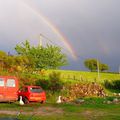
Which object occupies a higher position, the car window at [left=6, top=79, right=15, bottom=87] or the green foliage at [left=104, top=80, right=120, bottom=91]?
the green foliage at [left=104, top=80, right=120, bottom=91]

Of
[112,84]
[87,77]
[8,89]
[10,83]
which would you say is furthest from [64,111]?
[87,77]

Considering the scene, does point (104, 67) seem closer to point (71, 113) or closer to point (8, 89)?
point (8, 89)

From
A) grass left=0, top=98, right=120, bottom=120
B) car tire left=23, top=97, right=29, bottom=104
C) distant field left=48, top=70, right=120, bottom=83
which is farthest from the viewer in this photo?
distant field left=48, top=70, right=120, bottom=83

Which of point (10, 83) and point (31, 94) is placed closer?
point (10, 83)

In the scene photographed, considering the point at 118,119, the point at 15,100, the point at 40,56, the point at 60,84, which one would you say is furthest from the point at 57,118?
the point at 40,56

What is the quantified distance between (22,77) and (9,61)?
4.84m

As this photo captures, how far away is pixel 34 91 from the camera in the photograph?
35.0 metres

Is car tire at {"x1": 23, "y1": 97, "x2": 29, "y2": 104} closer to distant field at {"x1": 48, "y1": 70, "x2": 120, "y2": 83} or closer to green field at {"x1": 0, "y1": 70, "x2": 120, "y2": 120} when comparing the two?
green field at {"x1": 0, "y1": 70, "x2": 120, "y2": 120}

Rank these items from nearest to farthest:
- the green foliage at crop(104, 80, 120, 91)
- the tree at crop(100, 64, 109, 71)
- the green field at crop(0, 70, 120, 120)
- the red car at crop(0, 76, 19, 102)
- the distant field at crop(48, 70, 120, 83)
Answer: the green field at crop(0, 70, 120, 120) < the red car at crop(0, 76, 19, 102) < the green foliage at crop(104, 80, 120, 91) < the distant field at crop(48, 70, 120, 83) < the tree at crop(100, 64, 109, 71)

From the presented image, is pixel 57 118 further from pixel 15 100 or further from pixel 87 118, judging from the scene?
pixel 15 100

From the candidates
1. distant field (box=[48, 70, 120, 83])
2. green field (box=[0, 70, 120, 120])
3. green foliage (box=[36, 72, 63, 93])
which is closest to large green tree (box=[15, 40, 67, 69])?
distant field (box=[48, 70, 120, 83])

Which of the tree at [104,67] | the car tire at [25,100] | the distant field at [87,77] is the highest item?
the tree at [104,67]

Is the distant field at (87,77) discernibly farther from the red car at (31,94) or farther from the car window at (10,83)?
the car window at (10,83)

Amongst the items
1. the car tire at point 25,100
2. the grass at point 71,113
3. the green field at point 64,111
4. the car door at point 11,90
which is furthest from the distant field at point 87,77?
the grass at point 71,113
